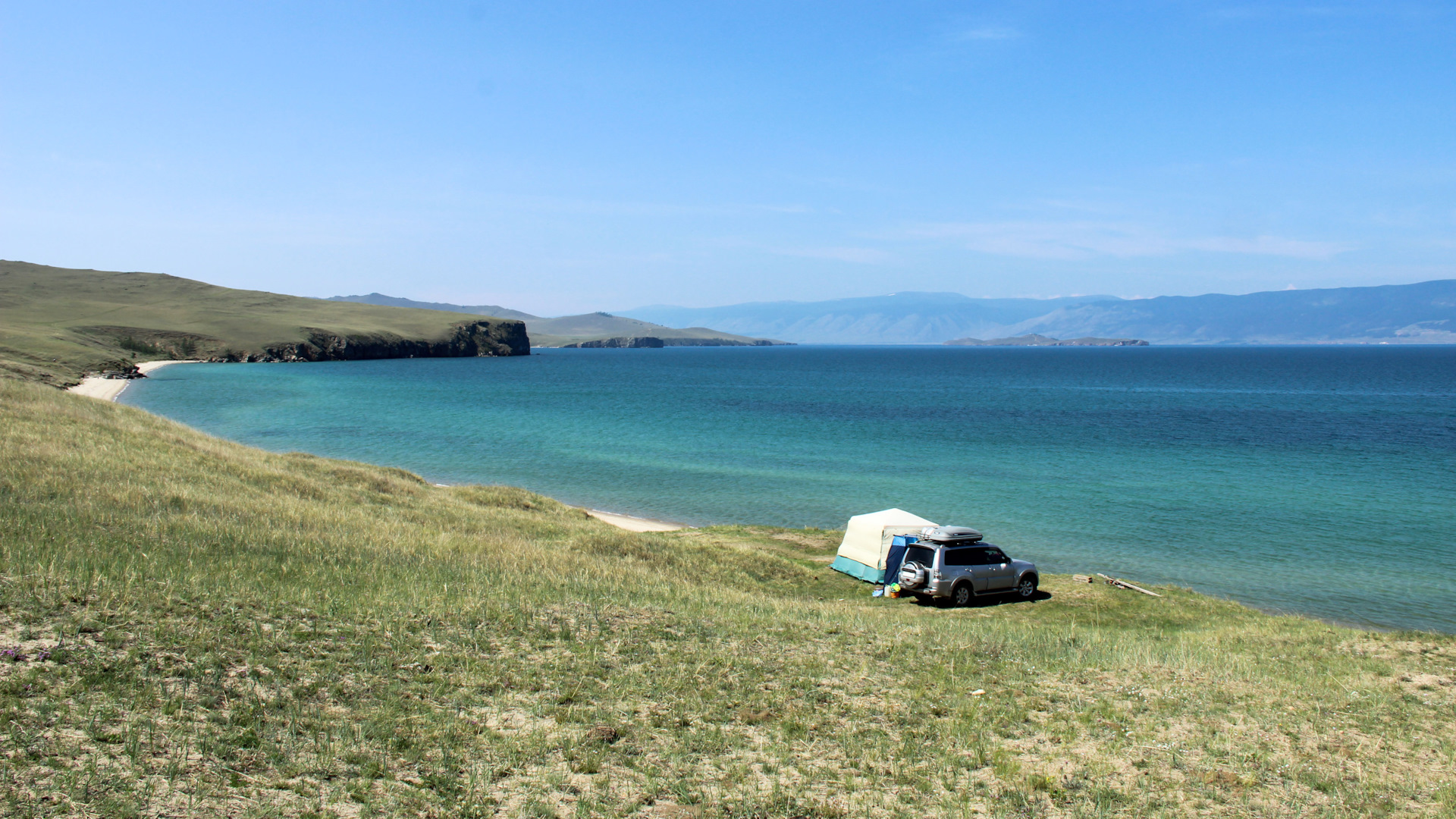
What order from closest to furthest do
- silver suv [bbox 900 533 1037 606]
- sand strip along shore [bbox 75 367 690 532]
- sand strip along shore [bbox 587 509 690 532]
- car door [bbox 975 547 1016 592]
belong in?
silver suv [bbox 900 533 1037 606] → car door [bbox 975 547 1016 592] → sand strip along shore [bbox 587 509 690 532] → sand strip along shore [bbox 75 367 690 532]

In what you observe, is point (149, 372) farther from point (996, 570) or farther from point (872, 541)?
point (996, 570)

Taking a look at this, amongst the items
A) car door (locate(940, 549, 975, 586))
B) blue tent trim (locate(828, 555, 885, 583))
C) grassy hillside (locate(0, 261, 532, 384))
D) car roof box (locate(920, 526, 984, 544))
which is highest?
grassy hillside (locate(0, 261, 532, 384))

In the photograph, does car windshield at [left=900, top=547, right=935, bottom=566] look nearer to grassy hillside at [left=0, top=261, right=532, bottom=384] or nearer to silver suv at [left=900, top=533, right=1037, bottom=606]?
silver suv at [left=900, top=533, right=1037, bottom=606]

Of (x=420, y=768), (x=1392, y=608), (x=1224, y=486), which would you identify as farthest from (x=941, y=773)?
(x=1224, y=486)

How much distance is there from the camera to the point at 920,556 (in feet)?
71.8

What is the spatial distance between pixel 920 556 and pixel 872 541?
2.18 m

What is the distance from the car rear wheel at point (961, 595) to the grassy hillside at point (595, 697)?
3.70m

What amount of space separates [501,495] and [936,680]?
23.7 meters

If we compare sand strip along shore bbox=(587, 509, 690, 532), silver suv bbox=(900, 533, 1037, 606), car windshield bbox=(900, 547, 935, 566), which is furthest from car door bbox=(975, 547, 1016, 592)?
sand strip along shore bbox=(587, 509, 690, 532)

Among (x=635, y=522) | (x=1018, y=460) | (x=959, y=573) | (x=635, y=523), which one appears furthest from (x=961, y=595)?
(x=1018, y=460)

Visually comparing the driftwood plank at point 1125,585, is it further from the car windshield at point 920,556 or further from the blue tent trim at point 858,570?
the blue tent trim at point 858,570

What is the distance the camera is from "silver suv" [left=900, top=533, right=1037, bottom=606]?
69.7 feet

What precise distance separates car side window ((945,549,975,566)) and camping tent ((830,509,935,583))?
2111 millimetres

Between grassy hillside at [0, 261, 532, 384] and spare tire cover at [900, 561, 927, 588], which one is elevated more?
grassy hillside at [0, 261, 532, 384]
